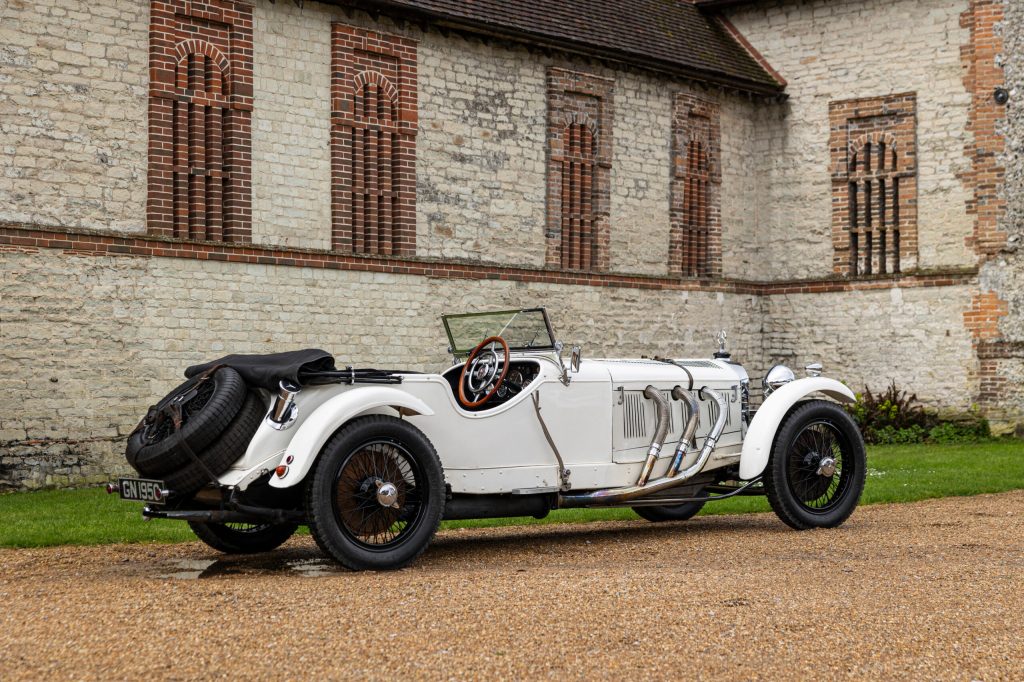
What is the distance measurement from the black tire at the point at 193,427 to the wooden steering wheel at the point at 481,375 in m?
1.61

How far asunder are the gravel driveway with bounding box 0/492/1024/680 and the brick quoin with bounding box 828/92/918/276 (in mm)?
13588

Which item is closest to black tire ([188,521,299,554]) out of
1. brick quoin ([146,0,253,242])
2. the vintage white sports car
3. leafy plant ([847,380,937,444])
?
the vintage white sports car

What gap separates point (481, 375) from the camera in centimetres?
Result: 792

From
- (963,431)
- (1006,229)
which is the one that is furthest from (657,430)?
(1006,229)

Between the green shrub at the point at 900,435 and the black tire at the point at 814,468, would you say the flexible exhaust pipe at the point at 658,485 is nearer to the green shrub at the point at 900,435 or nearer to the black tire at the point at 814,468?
the black tire at the point at 814,468

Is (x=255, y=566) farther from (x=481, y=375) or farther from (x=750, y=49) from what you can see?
(x=750, y=49)

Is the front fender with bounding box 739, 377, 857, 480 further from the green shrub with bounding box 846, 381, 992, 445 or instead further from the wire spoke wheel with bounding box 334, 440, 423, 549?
the green shrub with bounding box 846, 381, 992, 445

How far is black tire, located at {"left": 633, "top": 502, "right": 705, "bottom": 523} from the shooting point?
31.0 ft

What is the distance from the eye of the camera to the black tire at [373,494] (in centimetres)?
652

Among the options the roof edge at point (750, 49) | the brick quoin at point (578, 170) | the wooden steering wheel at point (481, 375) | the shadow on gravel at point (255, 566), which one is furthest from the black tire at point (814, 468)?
the roof edge at point (750, 49)

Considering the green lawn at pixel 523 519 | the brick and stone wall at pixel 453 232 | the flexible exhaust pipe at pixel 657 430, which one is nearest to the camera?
the flexible exhaust pipe at pixel 657 430

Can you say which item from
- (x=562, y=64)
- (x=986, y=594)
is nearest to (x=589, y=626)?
(x=986, y=594)

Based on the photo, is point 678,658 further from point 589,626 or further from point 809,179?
point 809,179

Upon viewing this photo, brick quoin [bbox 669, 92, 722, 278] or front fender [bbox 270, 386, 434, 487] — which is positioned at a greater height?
brick quoin [bbox 669, 92, 722, 278]
